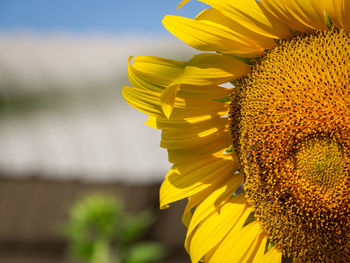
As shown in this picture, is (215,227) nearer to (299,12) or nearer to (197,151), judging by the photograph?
(197,151)

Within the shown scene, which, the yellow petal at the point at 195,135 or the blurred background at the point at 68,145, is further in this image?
the blurred background at the point at 68,145

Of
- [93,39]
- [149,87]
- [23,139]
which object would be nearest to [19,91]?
[23,139]

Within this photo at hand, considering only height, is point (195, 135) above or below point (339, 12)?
below

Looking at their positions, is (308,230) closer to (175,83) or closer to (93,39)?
(175,83)

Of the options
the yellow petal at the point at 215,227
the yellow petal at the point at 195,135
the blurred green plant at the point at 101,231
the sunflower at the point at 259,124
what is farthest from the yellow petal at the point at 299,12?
the blurred green plant at the point at 101,231

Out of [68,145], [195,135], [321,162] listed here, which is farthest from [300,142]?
[68,145]

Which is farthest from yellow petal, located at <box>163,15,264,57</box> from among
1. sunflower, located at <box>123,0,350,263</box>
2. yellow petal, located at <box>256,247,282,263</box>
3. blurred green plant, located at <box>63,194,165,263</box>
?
blurred green plant, located at <box>63,194,165,263</box>

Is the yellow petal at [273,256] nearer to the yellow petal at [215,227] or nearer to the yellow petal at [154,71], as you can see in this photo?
the yellow petal at [215,227]
